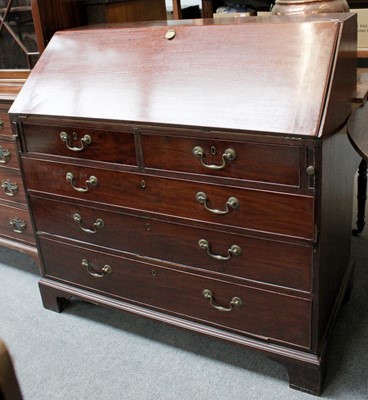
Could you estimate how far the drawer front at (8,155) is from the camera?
204cm

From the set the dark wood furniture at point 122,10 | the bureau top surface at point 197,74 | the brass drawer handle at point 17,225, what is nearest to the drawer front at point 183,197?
the bureau top surface at point 197,74

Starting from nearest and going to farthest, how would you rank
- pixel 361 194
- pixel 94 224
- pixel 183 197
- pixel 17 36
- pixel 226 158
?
pixel 226 158 < pixel 183 197 < pixel 94 224 < pixel 17 36 < pixel 361 194

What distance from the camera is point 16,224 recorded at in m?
2.19

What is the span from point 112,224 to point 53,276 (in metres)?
0.43

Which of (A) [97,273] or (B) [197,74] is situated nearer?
(B) [197,74]

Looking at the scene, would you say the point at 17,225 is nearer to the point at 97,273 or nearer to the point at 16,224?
the point at 16,224

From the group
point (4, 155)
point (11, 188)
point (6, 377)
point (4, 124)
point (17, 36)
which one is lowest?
point (11, 188)

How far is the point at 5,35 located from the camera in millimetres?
2070

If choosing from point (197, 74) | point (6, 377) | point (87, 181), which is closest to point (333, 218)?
point (197, 74)

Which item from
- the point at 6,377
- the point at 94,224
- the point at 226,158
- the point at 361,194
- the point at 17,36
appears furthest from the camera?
the point at 361,194

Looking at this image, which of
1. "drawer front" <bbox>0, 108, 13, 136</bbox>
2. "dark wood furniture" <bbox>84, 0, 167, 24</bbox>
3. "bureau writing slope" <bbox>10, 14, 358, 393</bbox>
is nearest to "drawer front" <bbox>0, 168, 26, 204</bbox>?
"drawer front" <bbox>0, 108, 13, 136</bbox>

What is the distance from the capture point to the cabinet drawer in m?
1.42

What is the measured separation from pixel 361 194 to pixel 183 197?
117 cm

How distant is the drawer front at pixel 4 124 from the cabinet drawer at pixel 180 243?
333 millimetres
